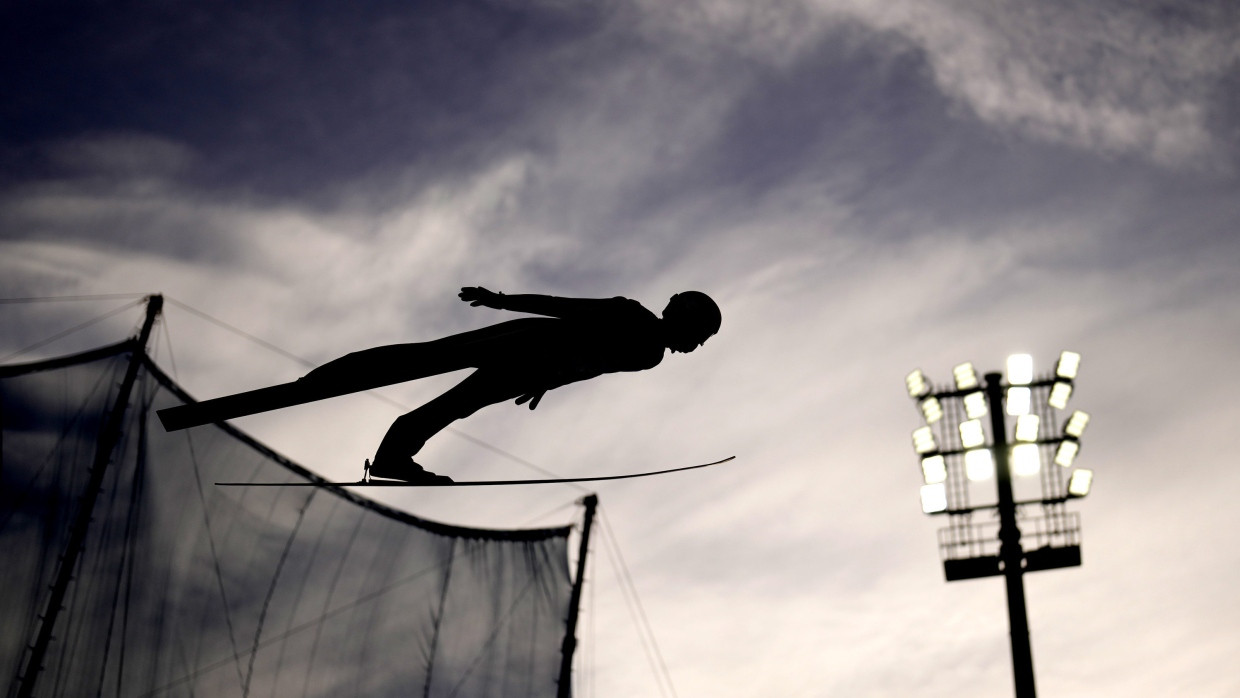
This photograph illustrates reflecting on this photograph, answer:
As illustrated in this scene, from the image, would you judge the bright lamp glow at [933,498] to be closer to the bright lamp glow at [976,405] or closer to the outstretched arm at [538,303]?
the bright lamp glow at [976,405]

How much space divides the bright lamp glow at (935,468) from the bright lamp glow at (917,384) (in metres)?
1.03

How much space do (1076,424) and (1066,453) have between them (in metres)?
0.52

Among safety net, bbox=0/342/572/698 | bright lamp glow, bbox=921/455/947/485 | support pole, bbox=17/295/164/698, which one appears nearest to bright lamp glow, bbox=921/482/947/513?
bright lamp glow, bbox=921/455/947/485

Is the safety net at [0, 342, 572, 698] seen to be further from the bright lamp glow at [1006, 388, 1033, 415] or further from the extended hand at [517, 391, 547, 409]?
the extended hand at [517, 391, 547, 409]

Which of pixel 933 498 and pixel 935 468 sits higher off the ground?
pixel 935 468

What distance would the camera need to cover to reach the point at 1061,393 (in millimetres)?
16219

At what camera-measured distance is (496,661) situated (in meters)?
35.7

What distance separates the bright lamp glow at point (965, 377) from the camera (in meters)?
16.5

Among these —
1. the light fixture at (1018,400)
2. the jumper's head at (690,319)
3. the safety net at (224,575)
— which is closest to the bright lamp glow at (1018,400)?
the light fixture at (1018,400)

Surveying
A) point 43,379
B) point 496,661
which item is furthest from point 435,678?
point 43,379

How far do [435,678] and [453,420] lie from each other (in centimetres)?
3114

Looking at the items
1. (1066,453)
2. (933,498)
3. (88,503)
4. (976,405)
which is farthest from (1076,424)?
(88,503)

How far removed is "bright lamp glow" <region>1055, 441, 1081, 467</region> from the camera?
16.0 meters

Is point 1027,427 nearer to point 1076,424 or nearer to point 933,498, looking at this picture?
point 1076,424
